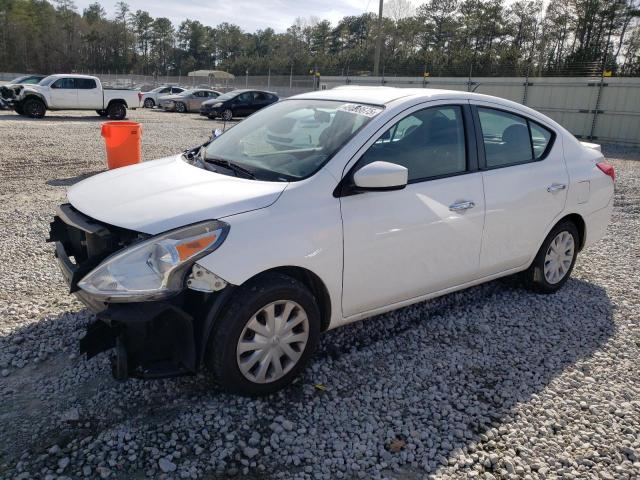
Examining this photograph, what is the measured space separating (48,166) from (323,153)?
902cm

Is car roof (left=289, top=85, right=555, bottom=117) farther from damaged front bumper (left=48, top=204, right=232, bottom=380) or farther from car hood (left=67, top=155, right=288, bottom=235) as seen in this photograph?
damaged front bumper (left=48, top=204, right=232, bottom=380)

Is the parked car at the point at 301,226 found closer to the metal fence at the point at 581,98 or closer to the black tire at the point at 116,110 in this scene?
the metal fence at the point at 581,98

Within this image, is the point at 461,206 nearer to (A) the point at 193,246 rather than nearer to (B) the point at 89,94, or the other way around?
(A) the point at 193,246

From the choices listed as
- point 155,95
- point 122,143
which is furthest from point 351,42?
point 122,143

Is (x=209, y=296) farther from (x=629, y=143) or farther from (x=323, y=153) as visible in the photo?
(x=629, y=143)

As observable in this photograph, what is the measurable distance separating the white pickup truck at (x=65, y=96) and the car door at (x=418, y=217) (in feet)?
68.2

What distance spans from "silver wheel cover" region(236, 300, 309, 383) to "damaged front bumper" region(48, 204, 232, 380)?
25 cm

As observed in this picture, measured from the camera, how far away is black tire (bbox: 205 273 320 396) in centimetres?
272

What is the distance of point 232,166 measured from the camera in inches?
135

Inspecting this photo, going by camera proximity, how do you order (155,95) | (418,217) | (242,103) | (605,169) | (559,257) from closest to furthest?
1. (418,217)
2. (559,257)
3. (605,169)
4. (242,103)
5. (155,95)

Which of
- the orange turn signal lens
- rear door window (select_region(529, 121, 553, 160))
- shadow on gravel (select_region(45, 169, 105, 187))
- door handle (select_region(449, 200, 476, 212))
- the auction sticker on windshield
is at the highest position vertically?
the auction sticker on windshield

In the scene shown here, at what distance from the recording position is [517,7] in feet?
151

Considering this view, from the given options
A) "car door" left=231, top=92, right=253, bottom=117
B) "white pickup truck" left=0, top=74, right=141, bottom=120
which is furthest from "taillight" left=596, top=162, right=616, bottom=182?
"white pickup truck" left=0, top=74, right=141, bottom=120

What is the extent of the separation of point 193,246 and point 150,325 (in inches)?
17.9
